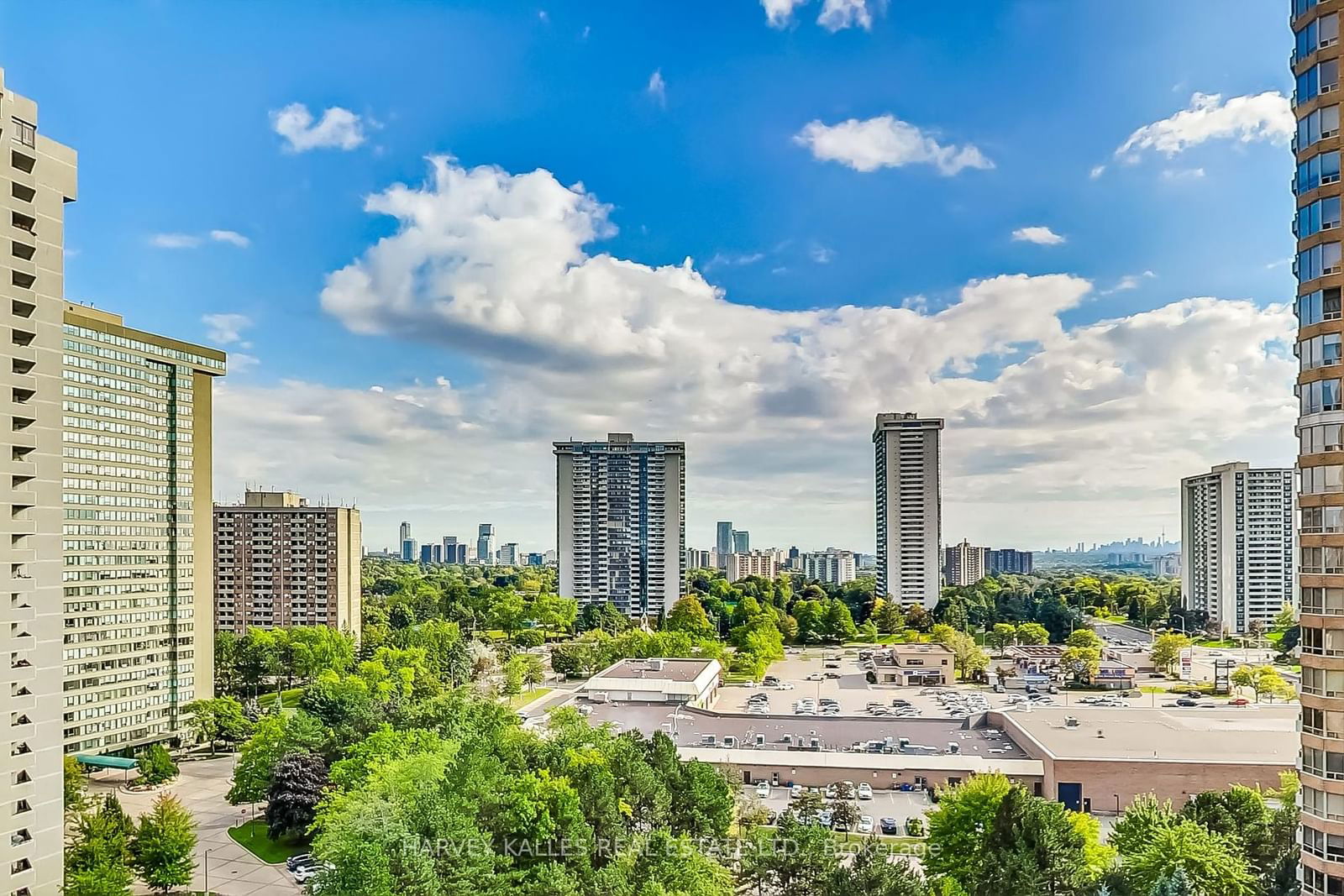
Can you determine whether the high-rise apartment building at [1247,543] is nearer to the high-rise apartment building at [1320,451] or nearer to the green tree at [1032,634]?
the green tree at [1032,634]

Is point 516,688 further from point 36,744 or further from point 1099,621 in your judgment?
point 1099,621

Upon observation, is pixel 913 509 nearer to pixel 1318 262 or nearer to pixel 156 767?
pixel 156 767

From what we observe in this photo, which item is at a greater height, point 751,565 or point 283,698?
point 283,698

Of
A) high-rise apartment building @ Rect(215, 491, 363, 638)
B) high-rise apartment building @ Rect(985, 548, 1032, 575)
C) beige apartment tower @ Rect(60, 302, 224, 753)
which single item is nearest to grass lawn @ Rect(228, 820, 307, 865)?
beige apartment tower @ Rect(60, 302, 224, 753)

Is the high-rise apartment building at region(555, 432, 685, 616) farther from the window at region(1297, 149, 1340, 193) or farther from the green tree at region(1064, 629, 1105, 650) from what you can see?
the window at region(1297, 149, 1340, 193)

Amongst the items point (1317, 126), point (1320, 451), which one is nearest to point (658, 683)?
point (1320, 451)

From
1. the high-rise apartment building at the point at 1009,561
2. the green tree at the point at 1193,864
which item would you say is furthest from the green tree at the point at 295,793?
the high-rise apartment building at the point at 1009,561

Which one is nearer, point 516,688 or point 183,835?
point 183,835

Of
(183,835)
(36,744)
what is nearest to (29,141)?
(36,744)
